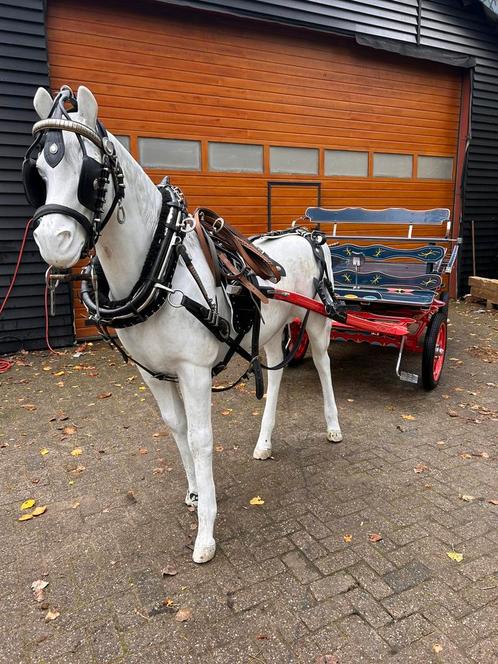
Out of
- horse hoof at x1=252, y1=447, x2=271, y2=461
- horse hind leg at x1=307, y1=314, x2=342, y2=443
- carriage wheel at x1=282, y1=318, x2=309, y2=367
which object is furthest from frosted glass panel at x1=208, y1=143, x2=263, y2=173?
horse hoof at x1=252, y1=447, x2=271, y2=461

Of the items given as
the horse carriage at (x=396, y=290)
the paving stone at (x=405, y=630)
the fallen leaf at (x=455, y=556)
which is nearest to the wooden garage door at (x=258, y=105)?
the horse carriage at (x=396, y=290)

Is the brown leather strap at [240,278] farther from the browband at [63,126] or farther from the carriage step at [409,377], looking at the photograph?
the carriage step at [409,377]

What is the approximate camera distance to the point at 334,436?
371cm

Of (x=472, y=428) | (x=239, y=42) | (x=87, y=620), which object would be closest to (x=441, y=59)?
(x=239, y=42)

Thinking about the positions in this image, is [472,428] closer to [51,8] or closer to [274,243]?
[274,243]

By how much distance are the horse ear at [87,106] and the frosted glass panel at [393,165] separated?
8.02 m

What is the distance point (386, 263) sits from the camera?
531 cm

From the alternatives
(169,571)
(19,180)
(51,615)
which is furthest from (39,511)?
(19,180)

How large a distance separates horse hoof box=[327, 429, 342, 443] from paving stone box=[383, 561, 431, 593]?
138 centimetres

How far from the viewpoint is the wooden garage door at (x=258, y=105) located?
606 centimetres

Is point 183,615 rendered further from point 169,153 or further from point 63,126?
point 169,153

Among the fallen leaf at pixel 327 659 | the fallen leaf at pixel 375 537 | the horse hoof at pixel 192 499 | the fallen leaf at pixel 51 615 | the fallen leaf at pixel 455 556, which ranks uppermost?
the horse hoof at pixel 192 499

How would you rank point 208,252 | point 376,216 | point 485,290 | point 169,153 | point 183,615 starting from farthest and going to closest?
1. point 485,290
2. point 169,153
3. point 376,216
4. point 208,252
5. point 183,615

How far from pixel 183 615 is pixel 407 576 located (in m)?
1.12
